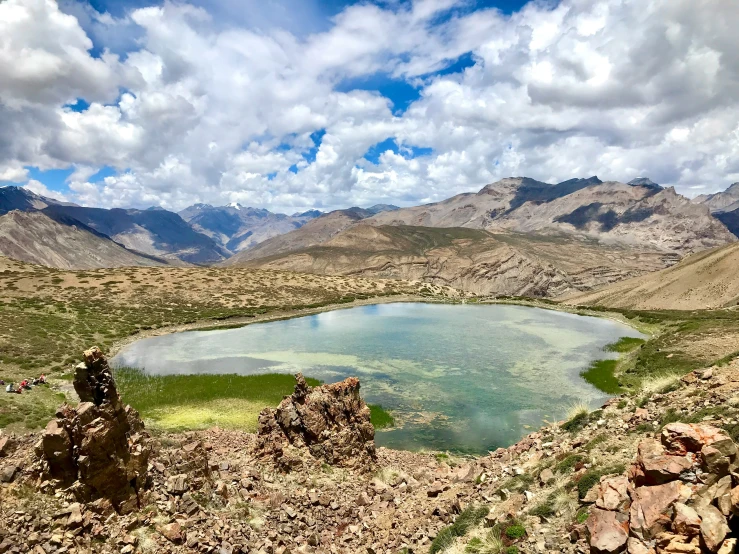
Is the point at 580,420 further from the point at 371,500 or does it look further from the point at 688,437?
the point at 371,500

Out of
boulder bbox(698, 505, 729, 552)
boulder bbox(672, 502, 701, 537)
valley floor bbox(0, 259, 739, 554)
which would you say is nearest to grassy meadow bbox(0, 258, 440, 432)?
valley floor bbox(0, 259, 739, 554)

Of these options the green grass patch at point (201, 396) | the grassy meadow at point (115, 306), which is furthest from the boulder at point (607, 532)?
the grassy meadow at point (115, 306)

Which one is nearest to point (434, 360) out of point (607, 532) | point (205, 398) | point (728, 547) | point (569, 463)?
point (205, 398)

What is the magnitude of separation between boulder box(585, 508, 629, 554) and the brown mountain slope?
105 meters

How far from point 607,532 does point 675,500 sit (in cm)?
180

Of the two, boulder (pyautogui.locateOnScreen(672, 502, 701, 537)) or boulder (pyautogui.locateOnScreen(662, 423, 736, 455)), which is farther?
boulder (pyautogui.locateOnScreen(662, 423, 736, 455))

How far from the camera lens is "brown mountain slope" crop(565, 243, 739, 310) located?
9953 cm

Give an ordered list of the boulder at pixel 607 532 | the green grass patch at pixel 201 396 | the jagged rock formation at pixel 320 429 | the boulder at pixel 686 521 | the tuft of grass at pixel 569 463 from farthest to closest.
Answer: the green grass patch at pixel 201 396 → the jagged rock formation at pixel 320 429 → the tuft of grass at pixel 569 463 → the boulder at pixel 607 532 → the boulder at pixel 686 521

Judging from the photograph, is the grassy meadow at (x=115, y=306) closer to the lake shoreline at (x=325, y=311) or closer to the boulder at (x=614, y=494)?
the lake shoreline at (x=325, y=311)

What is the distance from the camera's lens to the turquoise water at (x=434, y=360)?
37.5 meters

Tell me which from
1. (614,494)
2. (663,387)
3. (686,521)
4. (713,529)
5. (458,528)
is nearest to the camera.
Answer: (713,529)

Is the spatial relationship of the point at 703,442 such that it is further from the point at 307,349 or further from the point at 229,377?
the point at 307,349

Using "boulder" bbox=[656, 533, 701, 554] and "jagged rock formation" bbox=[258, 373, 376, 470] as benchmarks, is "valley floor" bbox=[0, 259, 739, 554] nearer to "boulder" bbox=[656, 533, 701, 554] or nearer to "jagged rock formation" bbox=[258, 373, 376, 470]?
"jagged rock formation" bbox=[258, 373, 376, 470]

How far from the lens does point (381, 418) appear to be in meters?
37.9
